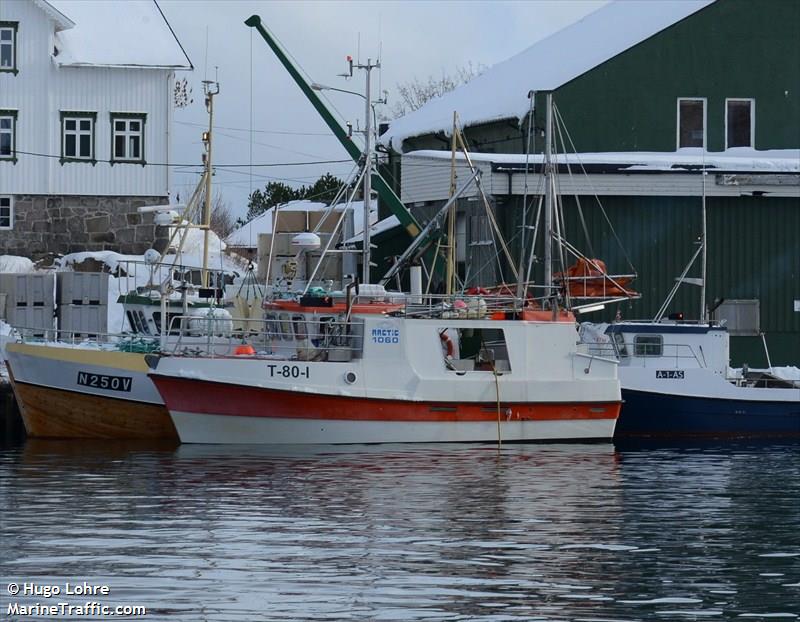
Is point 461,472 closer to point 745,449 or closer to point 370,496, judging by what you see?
point 370,496

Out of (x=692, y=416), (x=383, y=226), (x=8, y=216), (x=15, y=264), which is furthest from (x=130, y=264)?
(x=692, y=416)

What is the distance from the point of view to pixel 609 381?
88.8 ft

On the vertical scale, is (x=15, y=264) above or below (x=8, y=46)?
below

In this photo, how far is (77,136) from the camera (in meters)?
45.8

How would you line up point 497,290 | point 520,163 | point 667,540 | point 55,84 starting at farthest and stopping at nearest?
point 55,84
point 520,163
point 497,290
point 667,540

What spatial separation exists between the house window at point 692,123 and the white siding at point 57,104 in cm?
1567

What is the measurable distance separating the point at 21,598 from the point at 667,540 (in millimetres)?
7276

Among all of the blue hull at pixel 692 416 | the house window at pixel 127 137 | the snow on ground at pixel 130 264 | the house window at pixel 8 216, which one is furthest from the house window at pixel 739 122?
the house window at pixel 8 216

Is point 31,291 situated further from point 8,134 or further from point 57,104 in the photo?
point 57,104

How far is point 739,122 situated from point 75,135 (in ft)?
63.0

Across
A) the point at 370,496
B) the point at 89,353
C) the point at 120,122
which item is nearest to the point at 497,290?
the point at 89,353

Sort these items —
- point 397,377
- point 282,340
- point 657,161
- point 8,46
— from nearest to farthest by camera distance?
1. point 397,377
2. point 282,340
3. point 657,161
4. point 8,46

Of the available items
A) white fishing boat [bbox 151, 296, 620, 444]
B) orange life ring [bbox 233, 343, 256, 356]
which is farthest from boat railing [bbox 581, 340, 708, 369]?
orange life ring [bbox 233, 343, 256, 356]

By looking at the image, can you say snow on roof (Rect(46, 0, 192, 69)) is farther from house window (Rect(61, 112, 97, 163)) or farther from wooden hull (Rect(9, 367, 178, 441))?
wooden hull (Rect(9, 367, 178, 441))
